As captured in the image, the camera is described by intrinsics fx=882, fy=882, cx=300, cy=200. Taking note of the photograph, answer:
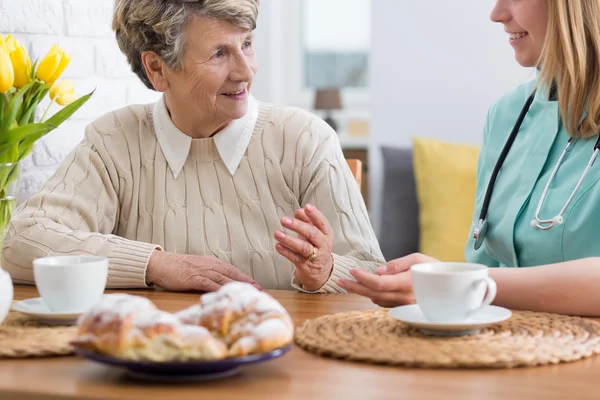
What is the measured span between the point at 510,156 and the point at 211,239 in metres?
0.63

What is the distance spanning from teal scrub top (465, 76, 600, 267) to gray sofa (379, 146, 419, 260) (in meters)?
1.72

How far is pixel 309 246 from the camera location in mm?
1488

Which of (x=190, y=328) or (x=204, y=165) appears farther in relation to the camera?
(x=204, y=165)

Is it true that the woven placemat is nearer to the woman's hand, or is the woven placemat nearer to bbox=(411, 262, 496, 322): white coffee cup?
bbox=(411, 262, 496, 322): white coffee cup

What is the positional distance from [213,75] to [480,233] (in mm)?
658

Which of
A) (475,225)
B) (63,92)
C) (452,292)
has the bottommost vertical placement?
(475,225)

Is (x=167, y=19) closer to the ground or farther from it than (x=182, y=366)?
farther from it

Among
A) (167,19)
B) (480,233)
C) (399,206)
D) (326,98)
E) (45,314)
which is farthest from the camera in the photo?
(326,98)

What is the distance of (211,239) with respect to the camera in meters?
1.84

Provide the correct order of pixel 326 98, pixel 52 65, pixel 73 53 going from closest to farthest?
pixel 52 65 < pixel 73 53 < pixel 326 98

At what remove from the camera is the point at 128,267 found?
163 centimetres

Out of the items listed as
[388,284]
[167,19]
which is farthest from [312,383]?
[167,19]

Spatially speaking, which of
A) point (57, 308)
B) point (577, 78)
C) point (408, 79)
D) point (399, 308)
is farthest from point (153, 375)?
point (408, 79)

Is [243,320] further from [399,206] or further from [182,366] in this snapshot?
[399,206]
